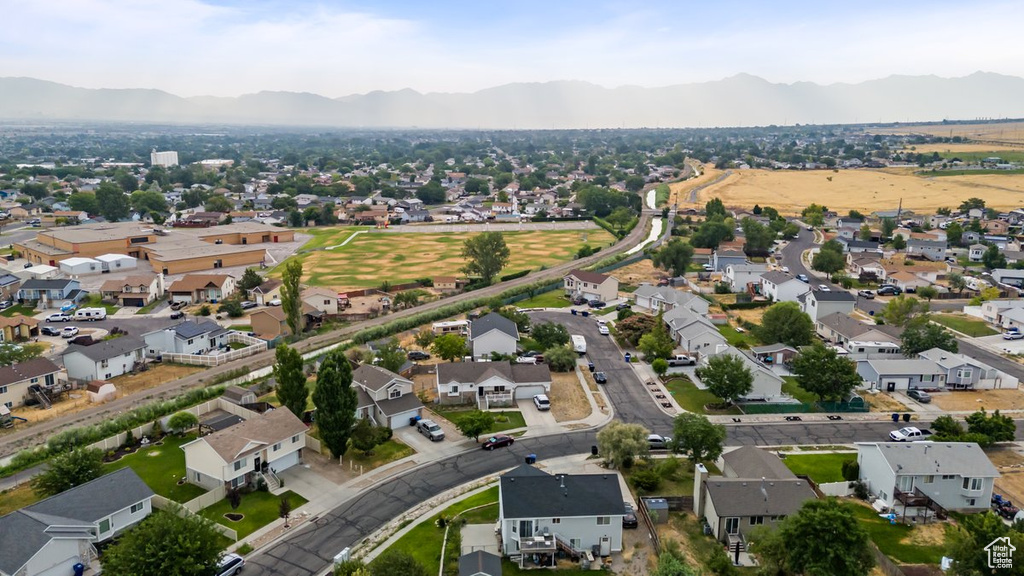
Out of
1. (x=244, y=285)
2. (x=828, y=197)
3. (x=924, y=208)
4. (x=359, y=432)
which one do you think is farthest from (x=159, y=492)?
(x=828, y=197)

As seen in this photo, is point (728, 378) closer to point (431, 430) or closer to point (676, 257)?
point (431, 430)

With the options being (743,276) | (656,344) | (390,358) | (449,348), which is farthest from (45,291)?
(743,276)

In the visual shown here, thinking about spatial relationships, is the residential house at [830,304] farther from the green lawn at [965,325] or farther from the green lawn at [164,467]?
the green lawn at [164,467]

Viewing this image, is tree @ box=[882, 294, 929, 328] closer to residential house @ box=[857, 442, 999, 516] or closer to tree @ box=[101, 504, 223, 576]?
residential house @ box=[857, 442, 999, 516]

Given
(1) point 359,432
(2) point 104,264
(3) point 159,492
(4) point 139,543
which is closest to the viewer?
(4) point 139,543

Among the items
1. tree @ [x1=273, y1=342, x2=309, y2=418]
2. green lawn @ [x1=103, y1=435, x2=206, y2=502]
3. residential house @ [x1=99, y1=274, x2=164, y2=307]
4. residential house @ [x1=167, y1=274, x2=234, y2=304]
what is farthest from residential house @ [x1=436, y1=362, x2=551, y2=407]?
residential house @ [x1=99, y1=274, x2=164, y2=307]

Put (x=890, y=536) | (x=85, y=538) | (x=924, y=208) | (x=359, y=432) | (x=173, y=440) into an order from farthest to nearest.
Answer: (x=924, y=208) < (x=173, y=440) < (x=359, y=432) < (x=890, y=536) < (x=85, y=538)

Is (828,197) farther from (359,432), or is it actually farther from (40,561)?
(40,561)
